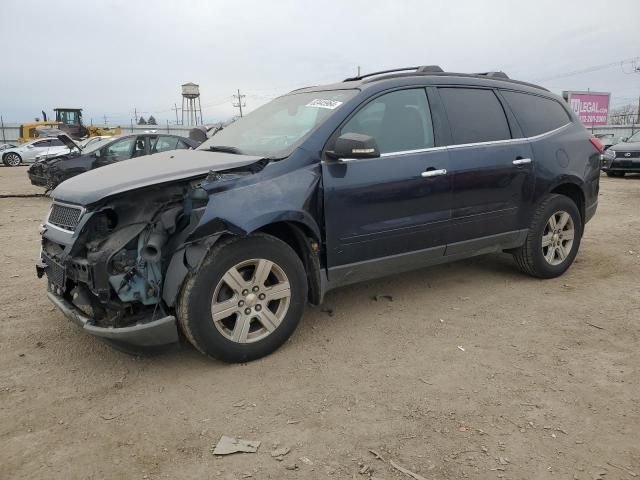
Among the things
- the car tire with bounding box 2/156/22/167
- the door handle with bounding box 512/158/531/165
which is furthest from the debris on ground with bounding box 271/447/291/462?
the car tire with bounding box 2/156/22/167

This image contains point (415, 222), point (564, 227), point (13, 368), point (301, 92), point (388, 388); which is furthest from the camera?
point (564, 227)

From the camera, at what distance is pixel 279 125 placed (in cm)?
406

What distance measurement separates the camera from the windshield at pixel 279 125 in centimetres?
370

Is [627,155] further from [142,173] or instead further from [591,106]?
[591,106]

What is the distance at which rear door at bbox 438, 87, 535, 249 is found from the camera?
13.7 feet

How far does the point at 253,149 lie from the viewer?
3.83 metres

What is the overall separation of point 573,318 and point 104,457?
346 cm

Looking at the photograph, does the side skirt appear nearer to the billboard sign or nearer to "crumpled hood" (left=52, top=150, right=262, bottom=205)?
"crumpled hood" (left=52, top=150, right=262, bottom=205)

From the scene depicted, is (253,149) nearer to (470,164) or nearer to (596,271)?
(470,164)

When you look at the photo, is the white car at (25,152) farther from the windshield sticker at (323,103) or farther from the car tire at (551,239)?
the car tire at (551,239)

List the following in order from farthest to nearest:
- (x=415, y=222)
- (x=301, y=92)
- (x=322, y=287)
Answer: (x=301, y=92), (x=415, y=222), (x=322, y=287)

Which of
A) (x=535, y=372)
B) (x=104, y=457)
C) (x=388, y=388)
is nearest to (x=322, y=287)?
(x=388, y=388)

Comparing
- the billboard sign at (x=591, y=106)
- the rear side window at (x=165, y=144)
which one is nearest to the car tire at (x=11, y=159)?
the rear side window at (x=165, y=144)

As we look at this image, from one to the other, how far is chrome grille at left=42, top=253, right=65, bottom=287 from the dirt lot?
540 millimetres
